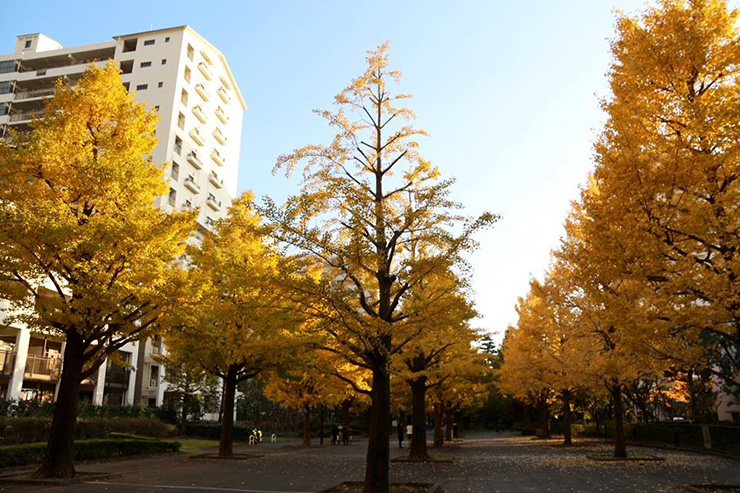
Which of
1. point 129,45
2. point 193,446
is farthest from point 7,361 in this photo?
point 129,45

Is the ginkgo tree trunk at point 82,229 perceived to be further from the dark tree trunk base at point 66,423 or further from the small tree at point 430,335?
the small tree at point 430,335

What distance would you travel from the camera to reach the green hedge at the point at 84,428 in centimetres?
1748

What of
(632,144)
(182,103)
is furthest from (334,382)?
(182,103)

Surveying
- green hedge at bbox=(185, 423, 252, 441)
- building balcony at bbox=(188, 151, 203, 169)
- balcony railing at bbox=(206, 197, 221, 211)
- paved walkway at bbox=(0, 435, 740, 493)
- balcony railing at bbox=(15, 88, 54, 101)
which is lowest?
Result: green hedge at bbox=(185, 423, 252, 441)

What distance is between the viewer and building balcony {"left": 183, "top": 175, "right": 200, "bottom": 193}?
149ft

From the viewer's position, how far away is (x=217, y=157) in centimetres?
5244

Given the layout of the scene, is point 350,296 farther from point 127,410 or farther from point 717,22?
point 127,410

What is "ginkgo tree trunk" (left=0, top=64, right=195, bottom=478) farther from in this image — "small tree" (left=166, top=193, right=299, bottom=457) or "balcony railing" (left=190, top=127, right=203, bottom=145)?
"balcony railing" (left=190, top=127, right=203, bottom=145)

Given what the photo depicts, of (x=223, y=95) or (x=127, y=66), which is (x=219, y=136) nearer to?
(x=223, y=95)

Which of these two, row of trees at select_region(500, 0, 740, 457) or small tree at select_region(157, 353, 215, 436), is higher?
row of trees at select_region(500, 0, 740, 457)

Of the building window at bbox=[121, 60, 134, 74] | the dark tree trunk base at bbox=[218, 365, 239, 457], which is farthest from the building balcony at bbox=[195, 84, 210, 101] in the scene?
the dark tree trunk base at bbox=[218, 365, 239, 457]

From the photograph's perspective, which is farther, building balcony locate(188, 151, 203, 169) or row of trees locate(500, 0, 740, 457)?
building balcony locate(188, 151, 203, 169)

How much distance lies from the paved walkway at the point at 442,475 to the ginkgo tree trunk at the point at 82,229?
114 inches

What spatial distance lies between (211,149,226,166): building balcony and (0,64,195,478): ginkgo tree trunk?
126ft
